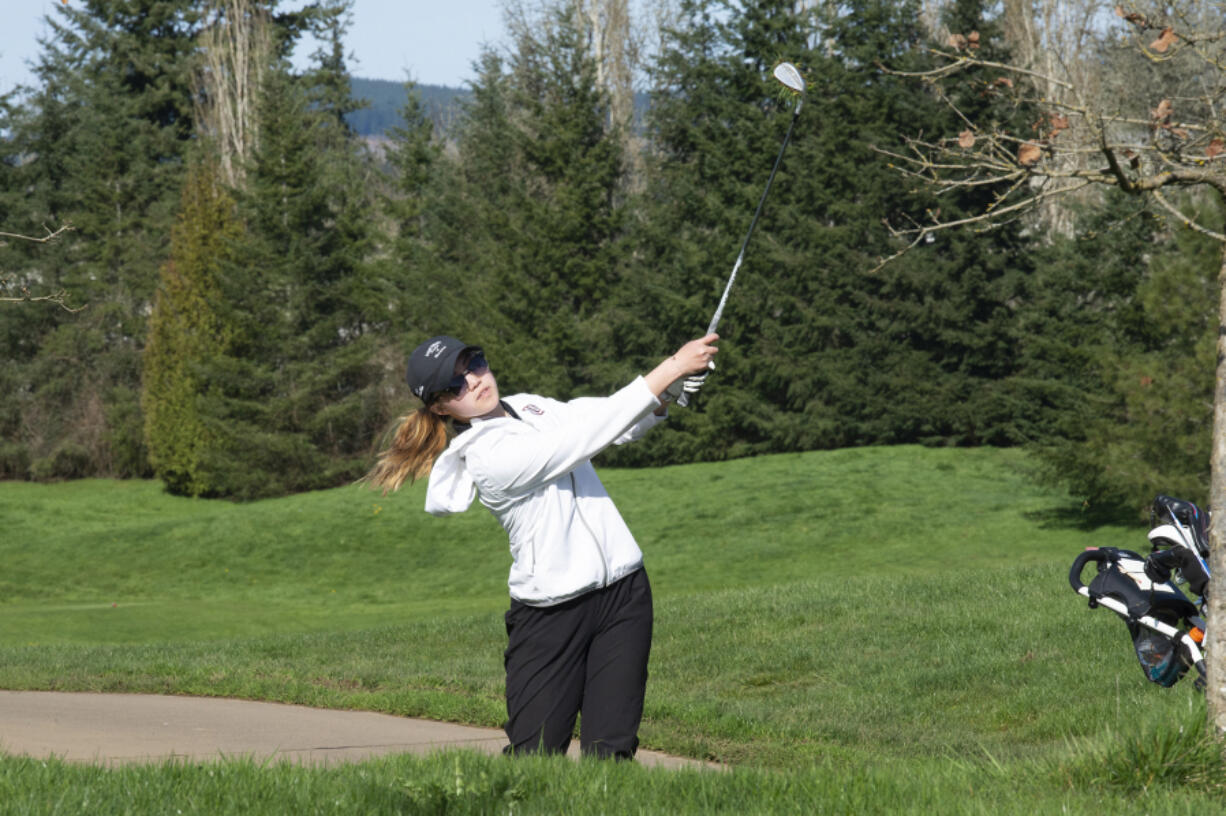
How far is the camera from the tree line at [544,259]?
29016mm

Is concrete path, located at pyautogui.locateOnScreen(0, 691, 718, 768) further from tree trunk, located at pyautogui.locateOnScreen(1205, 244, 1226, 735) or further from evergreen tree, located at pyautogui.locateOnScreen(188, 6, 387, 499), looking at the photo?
evergreen tree, located at pyautogui.locateOnScreen(188, 6, 387, 499)

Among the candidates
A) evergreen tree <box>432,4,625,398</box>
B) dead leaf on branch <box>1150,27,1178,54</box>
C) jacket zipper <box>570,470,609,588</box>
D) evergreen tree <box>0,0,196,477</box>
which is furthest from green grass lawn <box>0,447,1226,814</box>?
evergreen tree <box>0,0,196,477</box>

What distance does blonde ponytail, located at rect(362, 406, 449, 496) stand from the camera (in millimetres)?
4527

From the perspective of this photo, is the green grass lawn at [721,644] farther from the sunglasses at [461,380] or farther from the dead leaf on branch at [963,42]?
the dead leaf on branch at [963,42]

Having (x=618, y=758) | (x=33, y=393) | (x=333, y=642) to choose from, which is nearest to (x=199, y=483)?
(x=33, y=393)

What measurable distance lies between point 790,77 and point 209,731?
4627 millimetres

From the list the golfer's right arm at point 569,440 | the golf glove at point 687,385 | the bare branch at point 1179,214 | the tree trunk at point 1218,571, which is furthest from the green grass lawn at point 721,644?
the bare branch at point 1179,214

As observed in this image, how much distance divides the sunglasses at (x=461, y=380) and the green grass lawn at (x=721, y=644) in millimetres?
1223

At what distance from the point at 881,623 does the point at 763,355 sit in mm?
21294

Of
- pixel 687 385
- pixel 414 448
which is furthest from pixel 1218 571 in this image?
pixel 414 448

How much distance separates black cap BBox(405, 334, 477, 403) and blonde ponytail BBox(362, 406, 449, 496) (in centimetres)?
14

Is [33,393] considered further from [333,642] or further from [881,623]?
[881,623]

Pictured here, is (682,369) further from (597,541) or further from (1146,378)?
(1146,378)

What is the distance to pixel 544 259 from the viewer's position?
34219 millimetres
